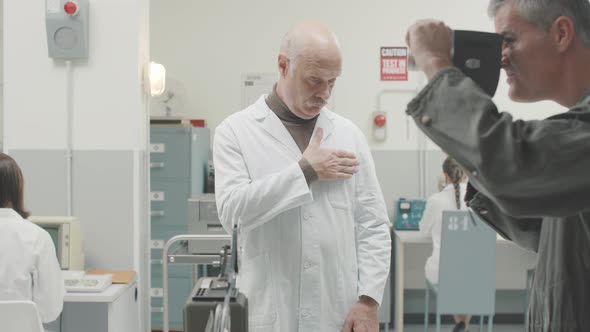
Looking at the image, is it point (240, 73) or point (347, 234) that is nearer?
point (347, 234)

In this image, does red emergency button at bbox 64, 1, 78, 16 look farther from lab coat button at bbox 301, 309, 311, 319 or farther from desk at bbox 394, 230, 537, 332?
desk at bbox 394, 230, 537, 332

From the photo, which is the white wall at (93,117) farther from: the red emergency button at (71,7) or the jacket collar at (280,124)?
the jacket collar at (280,124)

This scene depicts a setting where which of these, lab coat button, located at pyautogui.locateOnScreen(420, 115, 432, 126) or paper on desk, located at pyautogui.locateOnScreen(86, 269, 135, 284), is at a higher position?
lab coat button, located at pyautogui.locateOnScreen(420, 115, 432, 126)

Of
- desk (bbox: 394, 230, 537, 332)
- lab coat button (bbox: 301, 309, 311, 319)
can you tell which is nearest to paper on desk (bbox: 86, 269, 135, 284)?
lab coat button (bbox: 301, 309, 311, 319)

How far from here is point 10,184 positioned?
7.42 ft

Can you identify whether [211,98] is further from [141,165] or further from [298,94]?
[298,94]

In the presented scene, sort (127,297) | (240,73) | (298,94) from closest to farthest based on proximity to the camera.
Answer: (298,94) → (127,297) → (240,73)

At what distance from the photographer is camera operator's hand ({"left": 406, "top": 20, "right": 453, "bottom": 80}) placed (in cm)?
69

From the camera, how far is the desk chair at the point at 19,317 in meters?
1.80

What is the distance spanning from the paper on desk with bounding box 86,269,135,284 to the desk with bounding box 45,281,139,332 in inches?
1.1

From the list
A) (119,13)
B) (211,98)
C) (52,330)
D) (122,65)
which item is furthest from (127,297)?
(211,98)

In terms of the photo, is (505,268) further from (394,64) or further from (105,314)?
(105,314)

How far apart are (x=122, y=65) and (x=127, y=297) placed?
119cm

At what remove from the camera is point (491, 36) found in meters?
0.74
